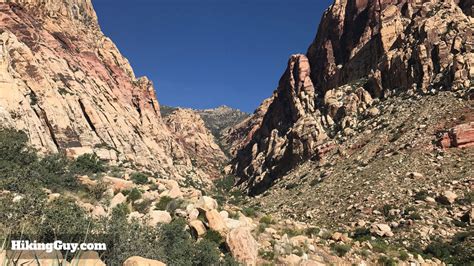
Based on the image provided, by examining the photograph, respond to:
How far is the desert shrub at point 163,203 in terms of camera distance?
59.2 feet

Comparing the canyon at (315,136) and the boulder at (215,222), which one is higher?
the canyon at (315,136)

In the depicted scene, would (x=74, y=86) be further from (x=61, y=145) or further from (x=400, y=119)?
(x=400, y=119)

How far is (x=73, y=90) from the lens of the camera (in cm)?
5156

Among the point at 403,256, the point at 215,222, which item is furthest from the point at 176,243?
the point at 403,256

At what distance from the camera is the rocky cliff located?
48438 millimetres

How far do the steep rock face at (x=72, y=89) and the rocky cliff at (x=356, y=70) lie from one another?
24543mm

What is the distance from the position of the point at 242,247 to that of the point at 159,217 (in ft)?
14.3

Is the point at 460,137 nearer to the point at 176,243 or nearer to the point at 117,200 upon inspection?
the point at 117,200

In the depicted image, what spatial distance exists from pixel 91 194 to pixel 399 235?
1908cm

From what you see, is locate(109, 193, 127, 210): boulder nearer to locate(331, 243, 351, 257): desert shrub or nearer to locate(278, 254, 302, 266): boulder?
locate(278, 254, 302, 266): boulder

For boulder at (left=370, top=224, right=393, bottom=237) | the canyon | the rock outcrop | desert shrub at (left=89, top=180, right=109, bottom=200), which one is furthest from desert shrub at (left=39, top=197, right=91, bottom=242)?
the rock outcrop

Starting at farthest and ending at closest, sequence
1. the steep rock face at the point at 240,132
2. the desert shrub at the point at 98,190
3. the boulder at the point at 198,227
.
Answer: the steep rock face at the point at 240,132, the desert shrub at the point at 98,190, the boulder at the point at 198,227

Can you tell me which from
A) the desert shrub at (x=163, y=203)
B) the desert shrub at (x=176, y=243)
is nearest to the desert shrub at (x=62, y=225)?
the desert shrub at (x=176, y=243)

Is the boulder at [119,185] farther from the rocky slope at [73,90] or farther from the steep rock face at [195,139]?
the steep rock face at [195,139]
